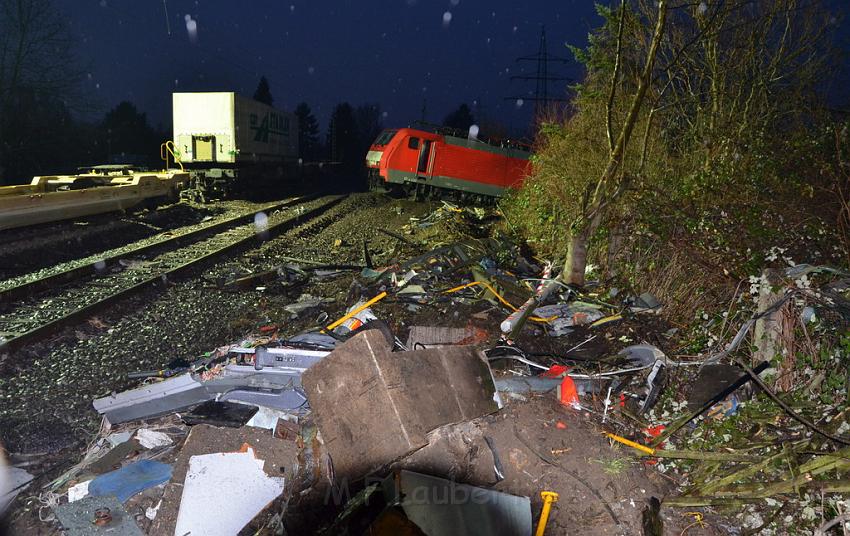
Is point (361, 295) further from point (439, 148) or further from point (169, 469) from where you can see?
point (439, 148)

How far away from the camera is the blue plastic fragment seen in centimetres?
301

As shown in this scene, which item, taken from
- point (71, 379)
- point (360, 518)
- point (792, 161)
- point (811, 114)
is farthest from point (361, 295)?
point (811, 114)

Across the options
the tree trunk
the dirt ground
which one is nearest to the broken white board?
the dirt ground

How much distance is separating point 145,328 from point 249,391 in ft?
9.15

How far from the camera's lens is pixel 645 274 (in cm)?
641

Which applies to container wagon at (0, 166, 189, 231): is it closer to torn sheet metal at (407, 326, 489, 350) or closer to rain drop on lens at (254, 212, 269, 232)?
rain drop on lens at (254, 212, 269, 232)

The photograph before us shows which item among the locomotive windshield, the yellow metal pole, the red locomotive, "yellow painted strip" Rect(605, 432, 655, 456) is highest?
the locomotive windshield

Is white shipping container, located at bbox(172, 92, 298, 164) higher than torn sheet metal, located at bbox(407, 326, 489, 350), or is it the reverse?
white shipping container, located at bbox(172, 92, 298, 164)

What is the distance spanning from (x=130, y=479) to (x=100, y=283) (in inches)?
216

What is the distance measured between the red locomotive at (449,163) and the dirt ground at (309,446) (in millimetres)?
10611

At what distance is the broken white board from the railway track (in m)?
3.41

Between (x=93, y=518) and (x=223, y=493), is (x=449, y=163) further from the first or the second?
(x=93, y=518)

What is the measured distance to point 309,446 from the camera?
335 centimetres

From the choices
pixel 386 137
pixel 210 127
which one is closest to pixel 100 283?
pixel 210 127
